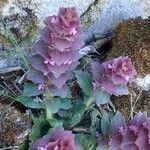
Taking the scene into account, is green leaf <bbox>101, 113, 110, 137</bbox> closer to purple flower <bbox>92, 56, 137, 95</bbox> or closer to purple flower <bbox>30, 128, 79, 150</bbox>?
purple flower <bbox>92, 56, 137, 95</bbox>

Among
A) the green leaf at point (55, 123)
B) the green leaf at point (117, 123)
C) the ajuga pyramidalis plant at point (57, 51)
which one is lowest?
the green leaf at point (117, 123)

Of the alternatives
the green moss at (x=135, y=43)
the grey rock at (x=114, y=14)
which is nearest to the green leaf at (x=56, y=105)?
the green moss at (x=135, y=43)

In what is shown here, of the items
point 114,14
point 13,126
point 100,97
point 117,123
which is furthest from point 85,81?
point 114,14

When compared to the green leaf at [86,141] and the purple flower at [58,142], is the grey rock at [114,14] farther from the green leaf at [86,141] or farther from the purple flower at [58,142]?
the purple flower at [58,142]

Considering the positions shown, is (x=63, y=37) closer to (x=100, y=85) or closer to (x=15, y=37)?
(x=100, y=85)

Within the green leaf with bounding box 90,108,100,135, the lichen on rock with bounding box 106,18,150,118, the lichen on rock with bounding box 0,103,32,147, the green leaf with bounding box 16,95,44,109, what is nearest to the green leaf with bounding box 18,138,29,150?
the lichen on rock with bounding box 0,103,32,147

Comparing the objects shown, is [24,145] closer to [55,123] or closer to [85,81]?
[55,123]

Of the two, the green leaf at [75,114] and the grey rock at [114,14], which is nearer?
the green leaf at [75,114]
